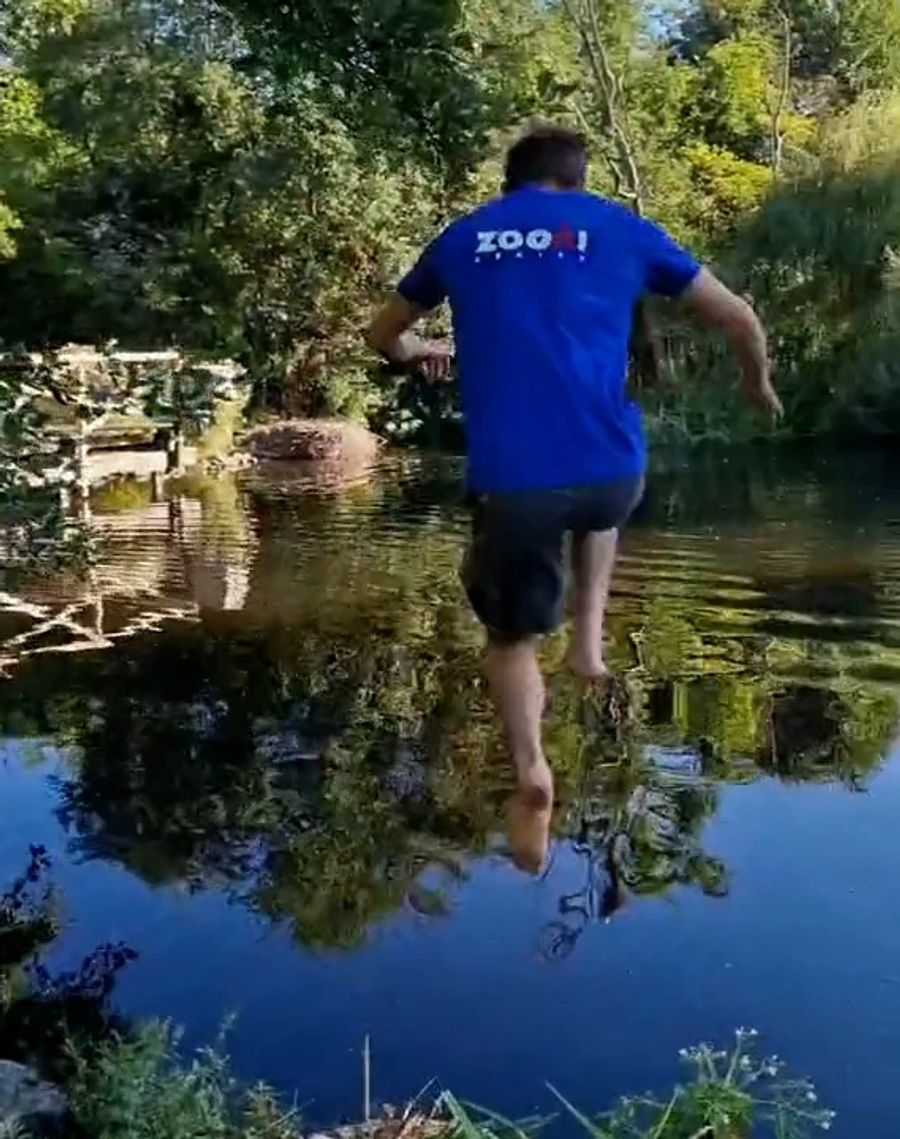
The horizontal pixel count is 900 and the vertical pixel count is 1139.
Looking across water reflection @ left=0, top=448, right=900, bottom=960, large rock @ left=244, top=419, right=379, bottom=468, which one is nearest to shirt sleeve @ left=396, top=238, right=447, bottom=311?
water reflection @ left=0, top=448, right=900, bottom=960

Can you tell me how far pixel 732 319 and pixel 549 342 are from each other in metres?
0.40

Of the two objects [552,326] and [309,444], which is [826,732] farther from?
[309,444]

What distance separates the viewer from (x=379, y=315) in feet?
11.7

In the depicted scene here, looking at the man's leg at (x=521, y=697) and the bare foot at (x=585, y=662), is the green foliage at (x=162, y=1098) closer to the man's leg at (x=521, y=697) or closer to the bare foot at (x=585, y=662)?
the man's leg at (x=521, y=697)

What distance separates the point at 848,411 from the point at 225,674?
16.5 m

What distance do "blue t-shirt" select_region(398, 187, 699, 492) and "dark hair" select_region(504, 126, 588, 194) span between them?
0.06 meters

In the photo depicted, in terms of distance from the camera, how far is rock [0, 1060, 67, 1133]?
3.73 m

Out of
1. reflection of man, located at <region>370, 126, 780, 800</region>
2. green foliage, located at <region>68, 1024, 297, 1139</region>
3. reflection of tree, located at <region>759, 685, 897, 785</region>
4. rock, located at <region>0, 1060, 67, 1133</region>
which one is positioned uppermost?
reflection of man, located at <region>370, 126, 780, 800</region>

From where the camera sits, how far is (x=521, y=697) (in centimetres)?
364

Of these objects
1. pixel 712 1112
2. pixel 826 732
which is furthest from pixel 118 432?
pixel 712 1112

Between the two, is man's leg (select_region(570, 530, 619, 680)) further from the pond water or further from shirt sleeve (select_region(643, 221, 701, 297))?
the pond water

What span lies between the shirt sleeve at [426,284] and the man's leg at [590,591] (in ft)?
1.88

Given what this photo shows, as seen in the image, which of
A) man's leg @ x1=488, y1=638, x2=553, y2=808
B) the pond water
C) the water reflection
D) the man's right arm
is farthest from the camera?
the water reflection

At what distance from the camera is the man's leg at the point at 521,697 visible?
363 centimetres
